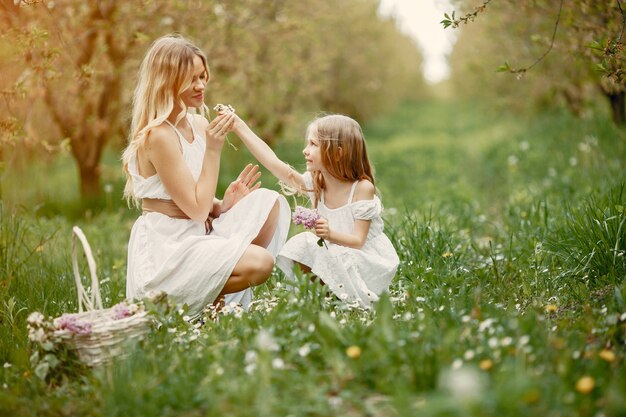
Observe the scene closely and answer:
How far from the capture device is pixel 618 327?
118 inches

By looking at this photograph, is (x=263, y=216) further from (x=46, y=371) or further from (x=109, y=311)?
(x=46, y=371)

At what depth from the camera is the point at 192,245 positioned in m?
3.86

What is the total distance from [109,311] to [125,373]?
0.65 meters

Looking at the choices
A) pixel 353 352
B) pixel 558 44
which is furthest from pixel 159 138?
pixel 558 44

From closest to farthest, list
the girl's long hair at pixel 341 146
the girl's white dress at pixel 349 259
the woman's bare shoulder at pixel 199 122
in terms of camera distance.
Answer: the girl's white dress at pixel 349 259 → the girl's long hair at pixel 341 146 → the woman's bare shoulder at pixel 199 122

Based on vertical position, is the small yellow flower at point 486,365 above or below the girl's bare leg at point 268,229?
below

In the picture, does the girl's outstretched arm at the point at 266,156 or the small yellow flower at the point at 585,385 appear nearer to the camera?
the small yellow flower at the point at 585,385

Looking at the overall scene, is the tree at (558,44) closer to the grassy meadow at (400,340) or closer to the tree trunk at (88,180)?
the grassy meadow at (400,340)

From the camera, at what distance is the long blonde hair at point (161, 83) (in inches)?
154

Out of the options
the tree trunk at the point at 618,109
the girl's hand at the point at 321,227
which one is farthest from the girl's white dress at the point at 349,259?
the tree trunk at the point at 618,109

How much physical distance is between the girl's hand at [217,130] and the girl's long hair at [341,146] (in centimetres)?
53

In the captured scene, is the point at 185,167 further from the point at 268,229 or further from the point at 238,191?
the point at 268,229

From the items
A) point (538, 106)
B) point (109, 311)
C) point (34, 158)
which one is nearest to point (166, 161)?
point (109, 311)

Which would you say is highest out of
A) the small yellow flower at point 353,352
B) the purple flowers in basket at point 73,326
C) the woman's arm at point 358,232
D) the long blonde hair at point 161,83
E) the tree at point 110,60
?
the tree at point 110,60
